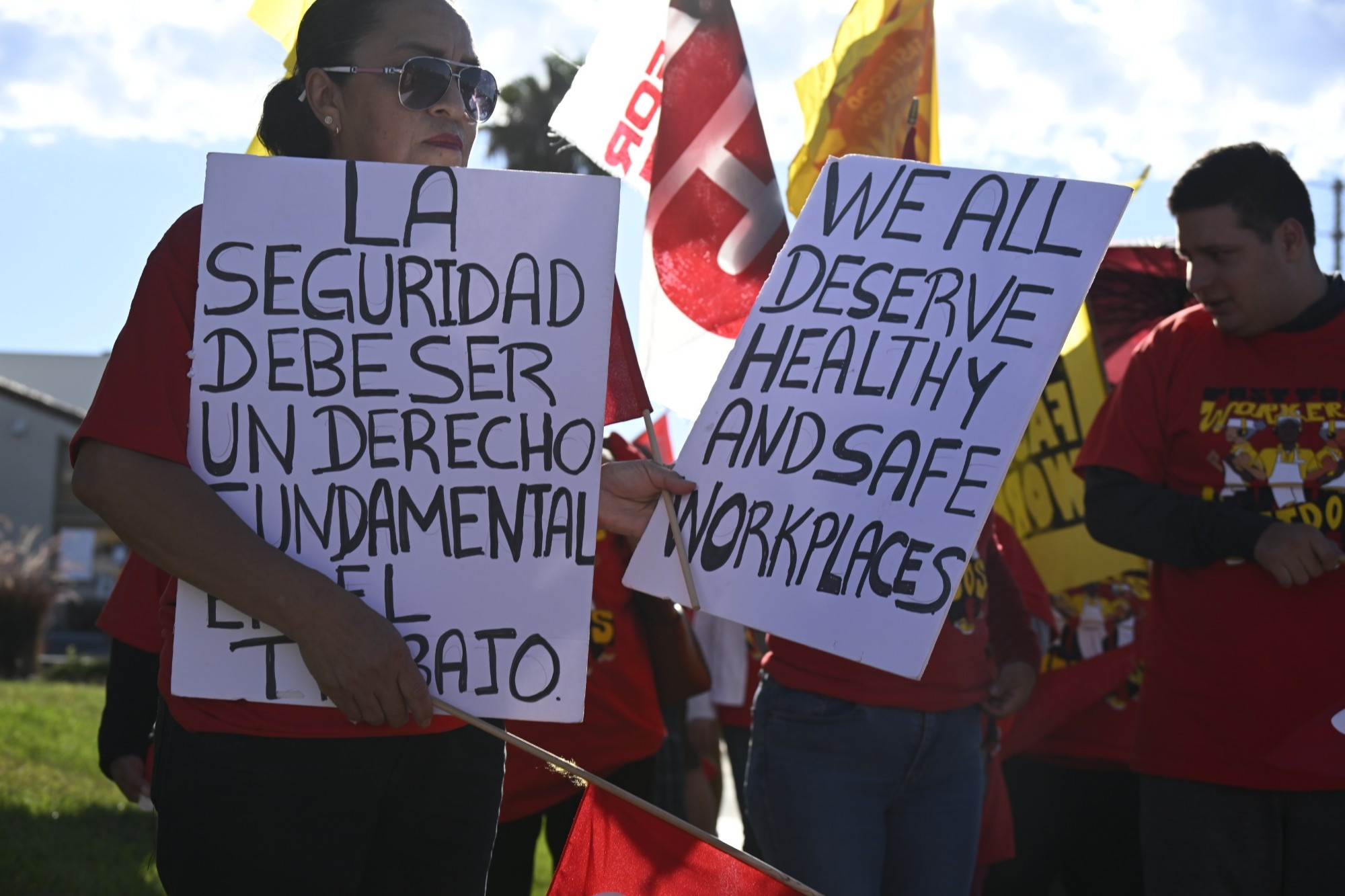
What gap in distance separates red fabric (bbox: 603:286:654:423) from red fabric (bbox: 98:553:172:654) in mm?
1263

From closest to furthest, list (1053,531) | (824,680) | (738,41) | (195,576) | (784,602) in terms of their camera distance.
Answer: (195,576), (784,602), (824,680), (738,41), (1053,531)

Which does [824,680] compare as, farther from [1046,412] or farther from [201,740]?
[1046,412]

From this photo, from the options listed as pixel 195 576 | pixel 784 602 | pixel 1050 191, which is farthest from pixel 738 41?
pixel 195 576

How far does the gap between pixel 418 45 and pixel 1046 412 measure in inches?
104

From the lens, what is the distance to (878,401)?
2.38 meters

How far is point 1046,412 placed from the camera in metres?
4.29

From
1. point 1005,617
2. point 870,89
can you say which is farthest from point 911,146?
point 1005,617

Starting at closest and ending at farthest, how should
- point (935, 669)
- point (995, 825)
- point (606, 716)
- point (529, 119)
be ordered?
point (935, 669), point (995, 825), point (606, 716), point (529, 119)

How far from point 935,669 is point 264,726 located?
1.56 m

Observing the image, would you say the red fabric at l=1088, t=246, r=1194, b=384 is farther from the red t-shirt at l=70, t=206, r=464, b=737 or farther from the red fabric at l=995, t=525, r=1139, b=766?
the red t-shirt at l=70, t=206, r=464, b=737

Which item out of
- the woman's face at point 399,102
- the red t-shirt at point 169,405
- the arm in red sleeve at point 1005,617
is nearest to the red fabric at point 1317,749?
the arm in red sleeve at point 1005,617

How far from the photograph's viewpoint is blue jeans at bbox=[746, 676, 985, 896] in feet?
9.34

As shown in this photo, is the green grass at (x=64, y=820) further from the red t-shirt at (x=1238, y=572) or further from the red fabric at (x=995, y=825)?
the red t-shirt at (x=1238, y=572)

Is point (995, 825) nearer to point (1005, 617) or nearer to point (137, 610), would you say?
point (1005, 617)
